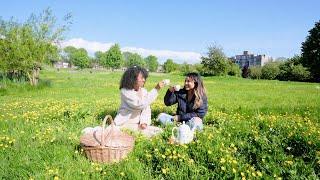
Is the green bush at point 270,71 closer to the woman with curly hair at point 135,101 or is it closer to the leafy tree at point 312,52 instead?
the leafy tree at point 312,52

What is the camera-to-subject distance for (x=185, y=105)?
879cm

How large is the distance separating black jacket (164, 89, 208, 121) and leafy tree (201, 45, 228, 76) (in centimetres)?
4731

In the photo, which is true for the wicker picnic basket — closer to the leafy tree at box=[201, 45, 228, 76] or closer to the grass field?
the grass field

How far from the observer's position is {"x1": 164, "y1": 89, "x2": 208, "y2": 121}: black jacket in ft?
28.2

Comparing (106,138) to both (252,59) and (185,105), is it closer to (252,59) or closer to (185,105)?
(185,105)

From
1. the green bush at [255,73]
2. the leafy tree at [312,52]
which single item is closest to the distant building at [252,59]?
the green bush at [255,73]

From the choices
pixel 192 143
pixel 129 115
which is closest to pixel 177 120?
pixel 129 115

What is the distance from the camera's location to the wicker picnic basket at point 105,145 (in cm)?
577

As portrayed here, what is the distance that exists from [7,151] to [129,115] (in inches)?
97.6

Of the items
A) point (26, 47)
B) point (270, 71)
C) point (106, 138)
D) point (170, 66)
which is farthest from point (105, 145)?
point (170, 66)

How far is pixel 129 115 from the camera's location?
8.19 meters

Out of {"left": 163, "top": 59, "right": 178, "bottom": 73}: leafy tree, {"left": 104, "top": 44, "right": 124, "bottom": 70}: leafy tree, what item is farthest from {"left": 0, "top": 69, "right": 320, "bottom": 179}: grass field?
{"left": 163, "top": 59, "right": 178, "bottom": 73}: leafy tree

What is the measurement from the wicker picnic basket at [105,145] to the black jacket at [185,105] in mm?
2797

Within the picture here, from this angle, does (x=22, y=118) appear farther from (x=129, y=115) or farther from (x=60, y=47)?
(x=60, y=47)
